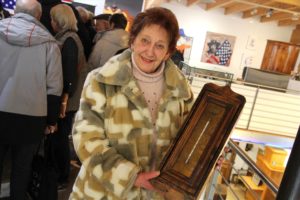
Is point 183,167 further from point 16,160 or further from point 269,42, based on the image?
point 269,42

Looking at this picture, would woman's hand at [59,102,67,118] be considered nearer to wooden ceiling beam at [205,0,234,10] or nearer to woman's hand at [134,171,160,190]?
woman's hand at [134,171,160,190]

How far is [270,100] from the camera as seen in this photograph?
20.7 ft

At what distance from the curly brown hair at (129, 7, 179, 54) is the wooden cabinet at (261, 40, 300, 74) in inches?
435

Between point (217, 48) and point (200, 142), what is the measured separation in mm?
10463

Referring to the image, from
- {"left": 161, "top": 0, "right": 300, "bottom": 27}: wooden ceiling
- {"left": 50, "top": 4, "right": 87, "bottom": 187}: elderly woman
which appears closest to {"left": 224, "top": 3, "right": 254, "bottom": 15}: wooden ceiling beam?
{"left": 161, "top": 0, "right": 300, "bottom": 27}: wooden ceiling

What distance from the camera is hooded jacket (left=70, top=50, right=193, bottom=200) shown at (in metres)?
1.02

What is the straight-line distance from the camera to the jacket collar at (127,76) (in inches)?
41.7

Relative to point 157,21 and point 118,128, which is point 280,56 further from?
point 118,128

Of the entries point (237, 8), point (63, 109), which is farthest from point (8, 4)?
point (237, 8)

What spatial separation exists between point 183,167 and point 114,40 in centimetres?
187

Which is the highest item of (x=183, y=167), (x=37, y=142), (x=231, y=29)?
(x=231, y=29)

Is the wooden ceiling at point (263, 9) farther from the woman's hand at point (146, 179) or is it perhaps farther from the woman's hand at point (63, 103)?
the woman's hand at point (146, 179)

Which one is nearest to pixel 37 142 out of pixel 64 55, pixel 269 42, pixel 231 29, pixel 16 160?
pixel 16 160

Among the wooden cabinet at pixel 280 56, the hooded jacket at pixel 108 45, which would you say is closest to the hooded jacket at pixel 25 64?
the hooded jacket at pixel 108 45
